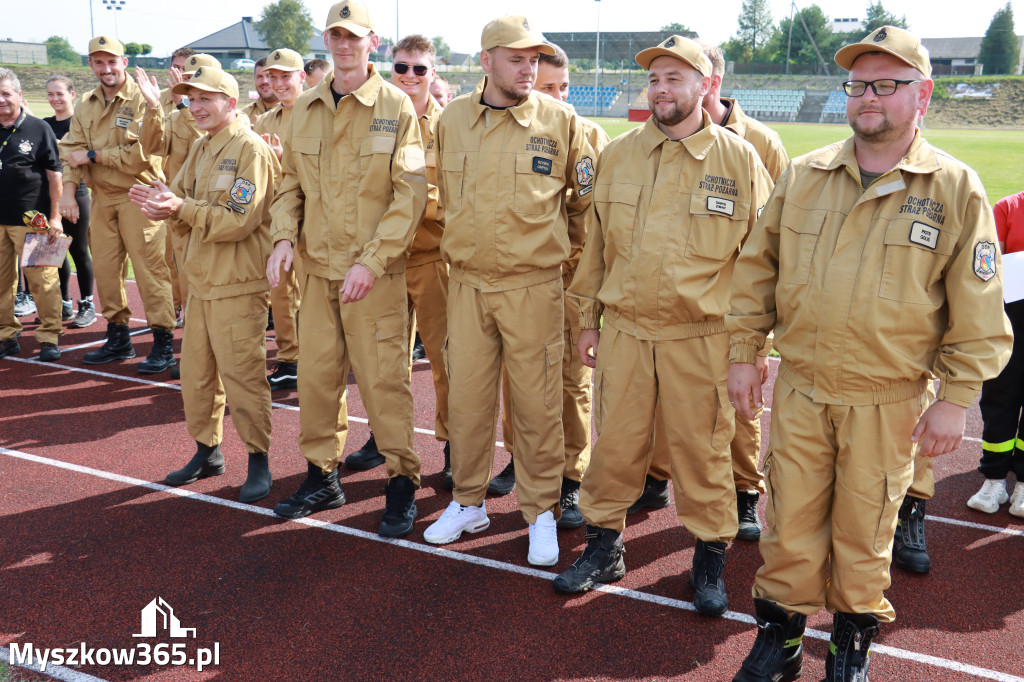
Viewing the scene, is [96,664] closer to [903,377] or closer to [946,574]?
[903,377]

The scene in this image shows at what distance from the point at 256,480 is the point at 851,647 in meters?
3.37

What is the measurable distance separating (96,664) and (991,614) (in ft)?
12.7

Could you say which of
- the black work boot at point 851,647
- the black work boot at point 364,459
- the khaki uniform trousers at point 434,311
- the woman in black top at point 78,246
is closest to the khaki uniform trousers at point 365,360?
the khaki uniform trousers at point 434,311

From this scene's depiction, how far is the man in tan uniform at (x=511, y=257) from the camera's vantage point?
3.92 meters

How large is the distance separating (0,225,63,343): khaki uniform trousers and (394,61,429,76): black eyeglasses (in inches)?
162

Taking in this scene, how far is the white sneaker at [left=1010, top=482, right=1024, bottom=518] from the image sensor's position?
15.1 feet

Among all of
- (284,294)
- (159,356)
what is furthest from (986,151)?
(159,356)

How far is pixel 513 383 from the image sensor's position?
416 cm

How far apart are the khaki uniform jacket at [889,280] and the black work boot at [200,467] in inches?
144

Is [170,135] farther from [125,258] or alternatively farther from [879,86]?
[879,86]

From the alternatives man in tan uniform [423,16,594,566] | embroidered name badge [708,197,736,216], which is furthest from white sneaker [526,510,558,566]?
embroidered name badge [708,197,736,216]

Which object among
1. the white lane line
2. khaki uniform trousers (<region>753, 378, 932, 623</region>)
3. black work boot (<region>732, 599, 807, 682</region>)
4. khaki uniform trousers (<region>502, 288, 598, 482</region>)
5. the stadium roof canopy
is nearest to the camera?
khaki uniform trousers (<region>753, 378, 932, 623</region>)

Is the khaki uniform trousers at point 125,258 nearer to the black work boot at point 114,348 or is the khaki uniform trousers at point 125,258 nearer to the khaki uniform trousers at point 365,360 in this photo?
the black work boot at point 114,348

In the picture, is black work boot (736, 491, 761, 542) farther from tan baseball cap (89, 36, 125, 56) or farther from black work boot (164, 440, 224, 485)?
tan baseball cap (89, 36, 125, 56)
